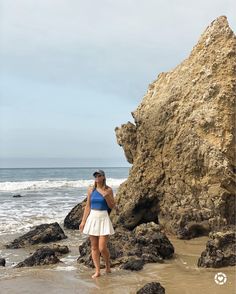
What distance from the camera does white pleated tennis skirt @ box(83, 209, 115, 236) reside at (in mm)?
6758

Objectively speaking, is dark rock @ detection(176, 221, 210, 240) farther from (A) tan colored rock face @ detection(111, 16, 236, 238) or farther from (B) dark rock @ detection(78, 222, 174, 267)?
(B) dark rock @ detection(78, 222, 174, 267)

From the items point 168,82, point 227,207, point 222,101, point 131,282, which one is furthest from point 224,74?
point 131,282

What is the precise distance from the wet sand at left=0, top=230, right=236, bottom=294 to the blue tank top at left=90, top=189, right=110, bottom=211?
107 cm

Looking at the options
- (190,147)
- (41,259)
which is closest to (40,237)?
(41,259)

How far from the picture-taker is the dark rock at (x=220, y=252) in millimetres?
6938

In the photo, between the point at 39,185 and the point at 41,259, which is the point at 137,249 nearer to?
the point at 41,259

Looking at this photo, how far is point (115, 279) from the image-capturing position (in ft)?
20.7

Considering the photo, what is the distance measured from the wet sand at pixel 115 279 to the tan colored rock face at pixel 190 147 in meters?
2.82

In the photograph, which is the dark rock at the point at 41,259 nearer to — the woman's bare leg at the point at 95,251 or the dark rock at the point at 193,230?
the woman's bare leg at the point at 95,251

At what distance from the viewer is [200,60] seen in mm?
12250

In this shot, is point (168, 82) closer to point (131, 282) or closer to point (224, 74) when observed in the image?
point (224, 74)

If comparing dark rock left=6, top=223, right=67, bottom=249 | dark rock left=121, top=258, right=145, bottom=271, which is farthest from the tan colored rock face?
dark rock left=121, top=258, right=145, bottom=271

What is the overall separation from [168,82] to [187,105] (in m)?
1.69

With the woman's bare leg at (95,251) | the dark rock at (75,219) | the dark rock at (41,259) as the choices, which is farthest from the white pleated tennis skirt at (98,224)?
the dark rock at (75,219)
